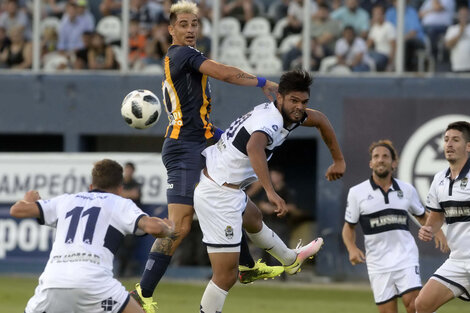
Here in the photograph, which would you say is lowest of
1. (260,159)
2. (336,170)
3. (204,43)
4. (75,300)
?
(75,300)

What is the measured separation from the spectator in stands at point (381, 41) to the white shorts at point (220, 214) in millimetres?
8879

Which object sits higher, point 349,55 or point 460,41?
point 460,41

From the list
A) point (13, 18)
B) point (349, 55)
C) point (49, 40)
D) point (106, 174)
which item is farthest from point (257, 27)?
point (106, 174)

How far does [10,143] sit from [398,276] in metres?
11.7

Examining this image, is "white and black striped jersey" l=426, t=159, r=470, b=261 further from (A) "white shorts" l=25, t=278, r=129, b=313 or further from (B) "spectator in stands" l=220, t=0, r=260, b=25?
(B) "spectator in stands" l=220, t=0, r=260, b=25

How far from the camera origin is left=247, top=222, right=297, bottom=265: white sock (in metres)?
9.26

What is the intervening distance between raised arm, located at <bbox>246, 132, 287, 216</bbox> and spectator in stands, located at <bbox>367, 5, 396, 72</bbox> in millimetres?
9164

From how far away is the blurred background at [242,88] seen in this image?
17.0m

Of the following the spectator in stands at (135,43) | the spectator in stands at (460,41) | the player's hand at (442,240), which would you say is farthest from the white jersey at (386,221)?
the spectator in stands at (135,43)

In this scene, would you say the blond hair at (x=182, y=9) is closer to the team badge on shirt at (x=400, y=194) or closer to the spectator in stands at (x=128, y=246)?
the team badge on shirt at (x=400, y=194)

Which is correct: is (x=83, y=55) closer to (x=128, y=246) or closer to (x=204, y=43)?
(x=204, y=43)

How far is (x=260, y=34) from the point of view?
58.4 feet

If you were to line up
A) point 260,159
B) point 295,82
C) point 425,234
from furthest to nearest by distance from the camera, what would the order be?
point 425,234
point 295,82
point 260,159

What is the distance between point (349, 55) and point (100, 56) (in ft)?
14.7
